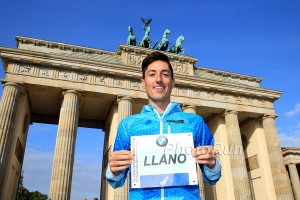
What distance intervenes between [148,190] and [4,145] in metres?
18.6

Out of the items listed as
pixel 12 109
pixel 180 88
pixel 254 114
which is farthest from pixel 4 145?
pixel 254 114

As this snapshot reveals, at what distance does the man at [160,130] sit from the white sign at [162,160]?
68mm

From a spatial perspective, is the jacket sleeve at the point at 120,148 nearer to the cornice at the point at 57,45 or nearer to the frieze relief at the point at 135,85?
the frieze relief at the point at 135,85

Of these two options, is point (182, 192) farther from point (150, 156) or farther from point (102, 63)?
point (102, 63)

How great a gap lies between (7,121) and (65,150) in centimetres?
456

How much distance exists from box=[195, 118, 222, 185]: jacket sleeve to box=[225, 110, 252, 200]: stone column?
2069cm

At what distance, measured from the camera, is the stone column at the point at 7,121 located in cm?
1753

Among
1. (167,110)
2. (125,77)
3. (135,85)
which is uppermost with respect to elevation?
(125,77)

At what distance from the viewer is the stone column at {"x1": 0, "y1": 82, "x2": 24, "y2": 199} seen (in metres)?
17.5

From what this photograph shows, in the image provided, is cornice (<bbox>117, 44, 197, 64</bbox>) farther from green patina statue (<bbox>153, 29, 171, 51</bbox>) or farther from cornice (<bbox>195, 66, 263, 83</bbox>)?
green patina statue (<bbox>153, 29, 171, 51</bbox>)

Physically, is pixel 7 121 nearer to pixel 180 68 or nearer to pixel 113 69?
pixel 113 69

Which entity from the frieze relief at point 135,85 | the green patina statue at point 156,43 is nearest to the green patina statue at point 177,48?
the green patina statue at point 156,43

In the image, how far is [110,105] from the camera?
79.8 feet

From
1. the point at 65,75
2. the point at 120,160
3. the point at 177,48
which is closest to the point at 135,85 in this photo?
the point at 65,75
